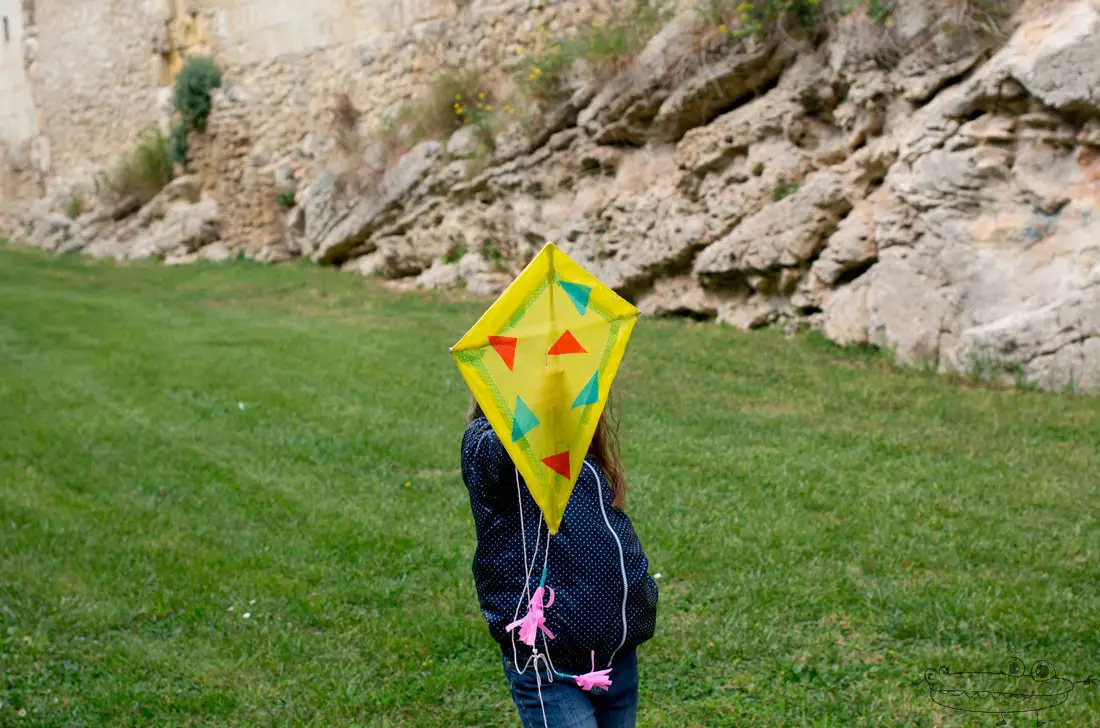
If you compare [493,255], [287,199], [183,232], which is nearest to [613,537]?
[493,255]

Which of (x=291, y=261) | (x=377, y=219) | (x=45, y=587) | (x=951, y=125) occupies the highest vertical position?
(x=951, y=125)

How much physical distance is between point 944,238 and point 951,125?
0.92m

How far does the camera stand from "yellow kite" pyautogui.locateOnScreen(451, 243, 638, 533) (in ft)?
7.11

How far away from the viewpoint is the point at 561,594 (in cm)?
227

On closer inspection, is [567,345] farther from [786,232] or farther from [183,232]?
[183,232]

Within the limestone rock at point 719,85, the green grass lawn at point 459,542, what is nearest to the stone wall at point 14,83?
the green grass lawn at point 459,542

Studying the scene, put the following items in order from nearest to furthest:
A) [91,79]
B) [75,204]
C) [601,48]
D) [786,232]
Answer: [786,232] < [601,48] < [75,204] < [91,79]

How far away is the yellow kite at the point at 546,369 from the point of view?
2166mm

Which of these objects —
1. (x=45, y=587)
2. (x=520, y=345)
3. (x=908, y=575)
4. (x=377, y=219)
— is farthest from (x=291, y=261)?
(x=520, y=345)

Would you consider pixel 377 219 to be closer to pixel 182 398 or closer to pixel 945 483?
pixel 182 398

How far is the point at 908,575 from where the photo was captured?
4398mm

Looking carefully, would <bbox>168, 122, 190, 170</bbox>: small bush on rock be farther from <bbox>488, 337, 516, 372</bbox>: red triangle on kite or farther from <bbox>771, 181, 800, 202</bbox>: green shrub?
<bbox>488, 337, 516, 372</bbox>: red triangle on kite

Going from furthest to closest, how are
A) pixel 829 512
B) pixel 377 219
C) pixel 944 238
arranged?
pixel 377 219, pixel 944 238, pixel 829 512

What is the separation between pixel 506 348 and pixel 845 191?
7534 millimetres
